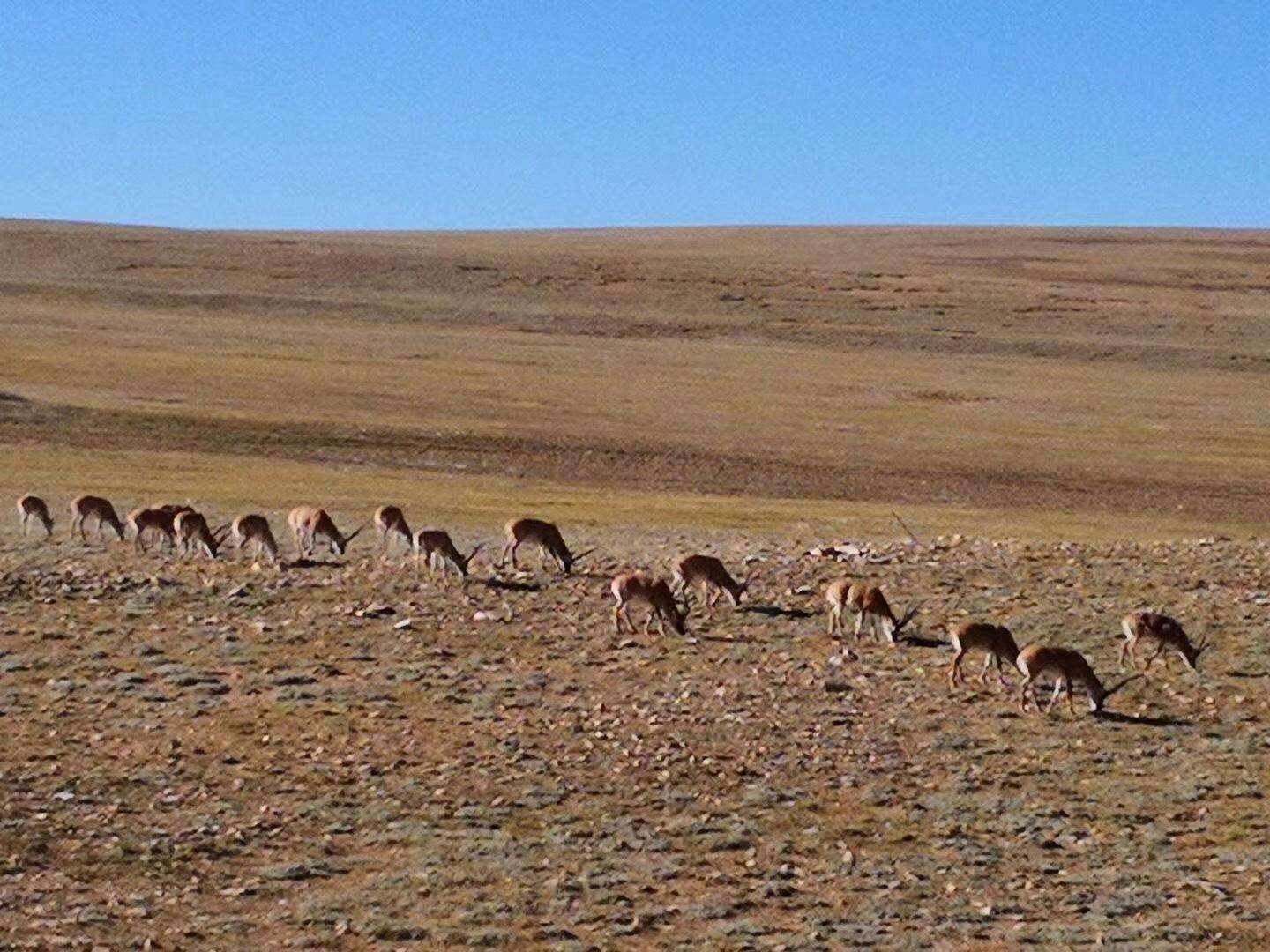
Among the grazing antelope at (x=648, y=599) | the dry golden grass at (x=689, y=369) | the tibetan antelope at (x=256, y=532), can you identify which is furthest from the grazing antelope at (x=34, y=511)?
the grazing antelope at (x=648, y=599)

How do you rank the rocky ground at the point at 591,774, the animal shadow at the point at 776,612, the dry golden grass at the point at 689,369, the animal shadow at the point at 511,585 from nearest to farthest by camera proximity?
the rocky ground at the point at 591,774, the animal shadow at the point at 776,612, the animal shadow at the point at 511,585, the dry golden grass at the point at 689,369

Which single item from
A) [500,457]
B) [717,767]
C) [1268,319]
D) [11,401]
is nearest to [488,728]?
[717,767]

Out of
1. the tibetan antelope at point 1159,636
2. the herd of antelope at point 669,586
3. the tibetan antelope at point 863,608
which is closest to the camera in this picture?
the herd of antelope at point 669,586

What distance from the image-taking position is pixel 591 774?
51.5ft

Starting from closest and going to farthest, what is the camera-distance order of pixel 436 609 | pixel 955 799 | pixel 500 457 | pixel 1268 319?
pixel 955 799
pixel 436 609
pixel 500 457
pixel 1268 319

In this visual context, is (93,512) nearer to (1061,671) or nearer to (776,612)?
(776,612)

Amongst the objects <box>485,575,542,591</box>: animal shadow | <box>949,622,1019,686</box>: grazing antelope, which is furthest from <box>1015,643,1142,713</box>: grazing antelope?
<box>485,575,542,591</box>: animal shadow

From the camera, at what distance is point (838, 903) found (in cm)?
1303

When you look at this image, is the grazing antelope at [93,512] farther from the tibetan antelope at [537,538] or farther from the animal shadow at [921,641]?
the animal shadow at [921,641]

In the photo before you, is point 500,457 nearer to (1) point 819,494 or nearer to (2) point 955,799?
(1) point 819,494

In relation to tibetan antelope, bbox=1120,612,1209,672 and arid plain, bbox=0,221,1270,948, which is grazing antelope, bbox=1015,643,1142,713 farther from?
tibetan antelope, bbox=1120,612,1209,672

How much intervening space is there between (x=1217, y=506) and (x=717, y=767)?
32046 millimetres

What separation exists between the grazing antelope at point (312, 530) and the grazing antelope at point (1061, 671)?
11158mm

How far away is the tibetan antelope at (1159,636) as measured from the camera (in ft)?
62.3
